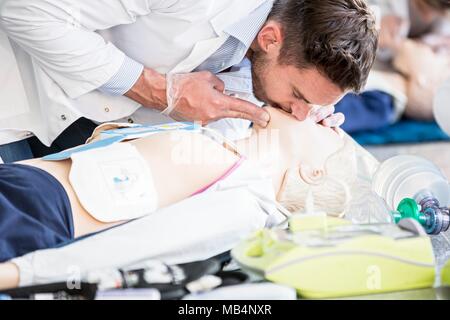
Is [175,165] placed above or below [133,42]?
below

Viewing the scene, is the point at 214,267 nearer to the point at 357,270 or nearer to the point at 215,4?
the point at 357,270

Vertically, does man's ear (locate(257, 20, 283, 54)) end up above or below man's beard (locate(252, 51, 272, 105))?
above

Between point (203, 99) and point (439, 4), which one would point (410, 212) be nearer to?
point (203, 99)

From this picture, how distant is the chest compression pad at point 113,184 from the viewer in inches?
51.6

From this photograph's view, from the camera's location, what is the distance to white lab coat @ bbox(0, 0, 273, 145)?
1.59 m

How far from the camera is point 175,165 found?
1.41 m

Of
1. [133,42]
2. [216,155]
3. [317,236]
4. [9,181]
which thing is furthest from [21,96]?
[317,236]

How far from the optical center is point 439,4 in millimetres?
3377

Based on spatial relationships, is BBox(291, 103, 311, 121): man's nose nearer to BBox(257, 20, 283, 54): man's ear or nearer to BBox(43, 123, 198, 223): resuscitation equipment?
BBox(257, 20, 283, 54): man's ear

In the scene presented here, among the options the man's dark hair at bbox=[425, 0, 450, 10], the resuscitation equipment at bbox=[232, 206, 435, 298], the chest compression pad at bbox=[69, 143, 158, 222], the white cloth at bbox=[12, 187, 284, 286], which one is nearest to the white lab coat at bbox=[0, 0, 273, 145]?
the chest compression pad at bbox=[69, 143, 158, 222]

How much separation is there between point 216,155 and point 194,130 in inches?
3.2

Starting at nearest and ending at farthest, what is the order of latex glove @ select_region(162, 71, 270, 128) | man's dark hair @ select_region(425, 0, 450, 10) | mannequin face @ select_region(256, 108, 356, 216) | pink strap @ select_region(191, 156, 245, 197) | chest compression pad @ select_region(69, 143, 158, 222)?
1. chest compression pad @ select_region(69, 143, 158, 222)
2. pink strap @ select_region(191, 156, 245, 197)
3. mannequin face @ select_region(256, 108, 356, 216)
4. latex glove @ select_region(162, 71, 270, 128)
5. man's dark hair @ select_region(425, 0, 450, 10)

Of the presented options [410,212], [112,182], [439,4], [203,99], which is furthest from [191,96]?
[439,4]

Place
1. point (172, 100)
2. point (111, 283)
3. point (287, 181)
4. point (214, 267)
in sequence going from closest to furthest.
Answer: point (111, 283)
point (214, 267)
point (287, 181)
point (172, 100)
